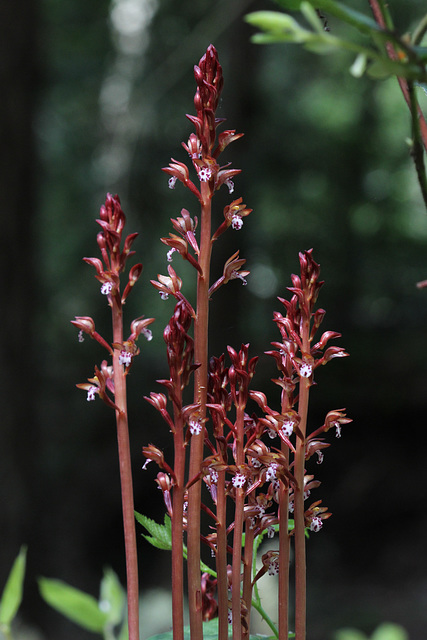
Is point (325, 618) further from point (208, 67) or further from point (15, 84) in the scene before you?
point (208, 67)

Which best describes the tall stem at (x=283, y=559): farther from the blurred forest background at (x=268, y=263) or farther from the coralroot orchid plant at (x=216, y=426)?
the blurred forest background at (x=268, y=263)

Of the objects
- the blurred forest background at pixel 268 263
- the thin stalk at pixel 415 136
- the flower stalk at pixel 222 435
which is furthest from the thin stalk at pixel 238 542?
the blurred forest background at pixel 268 263

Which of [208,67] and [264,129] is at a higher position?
[264,129]

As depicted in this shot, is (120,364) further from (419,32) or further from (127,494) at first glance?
(419,32)

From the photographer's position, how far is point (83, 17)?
499 cm

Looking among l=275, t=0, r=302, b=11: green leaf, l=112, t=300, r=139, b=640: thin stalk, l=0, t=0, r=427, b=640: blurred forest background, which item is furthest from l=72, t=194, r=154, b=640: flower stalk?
l=0, t=0, r=427, b=640: blurred forest background

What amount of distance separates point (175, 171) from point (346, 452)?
5052 mm

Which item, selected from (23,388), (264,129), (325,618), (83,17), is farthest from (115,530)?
(83,17)

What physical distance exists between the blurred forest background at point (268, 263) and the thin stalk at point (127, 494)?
11.6 feet

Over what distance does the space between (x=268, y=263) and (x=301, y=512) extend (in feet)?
15.1

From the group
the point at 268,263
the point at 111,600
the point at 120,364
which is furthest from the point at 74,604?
the point at 268,263

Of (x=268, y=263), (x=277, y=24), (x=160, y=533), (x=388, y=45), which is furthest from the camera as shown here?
(x=268, y=263)

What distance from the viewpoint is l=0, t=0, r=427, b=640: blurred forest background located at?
4.47 meters

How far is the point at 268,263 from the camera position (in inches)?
193
